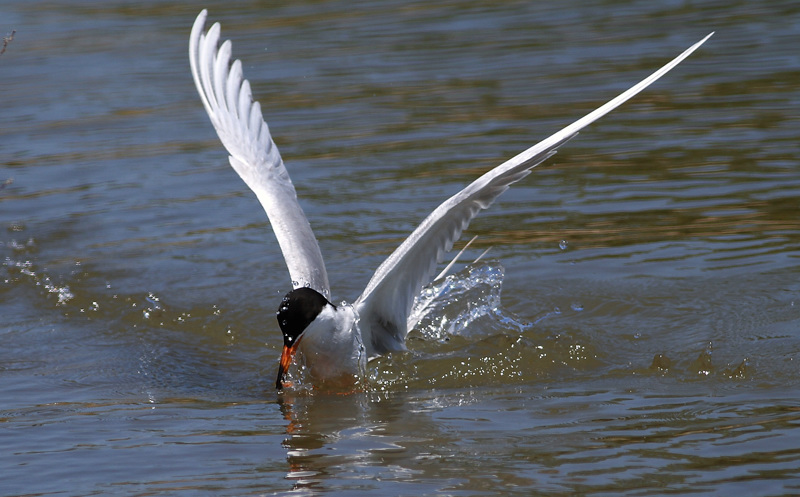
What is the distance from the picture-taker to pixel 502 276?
284 inches

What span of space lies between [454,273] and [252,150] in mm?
1490

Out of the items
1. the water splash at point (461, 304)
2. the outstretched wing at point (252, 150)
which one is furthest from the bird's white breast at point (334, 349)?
the water splash at point (461, 304)

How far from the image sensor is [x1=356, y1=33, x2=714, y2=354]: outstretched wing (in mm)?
5691

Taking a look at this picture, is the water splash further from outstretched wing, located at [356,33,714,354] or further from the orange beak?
the orange beak

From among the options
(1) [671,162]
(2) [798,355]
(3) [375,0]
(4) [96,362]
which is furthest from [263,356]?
(3) [375,0]

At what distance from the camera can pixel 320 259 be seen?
6793 mm

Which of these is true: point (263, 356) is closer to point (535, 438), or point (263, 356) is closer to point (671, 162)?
point (535, 438)

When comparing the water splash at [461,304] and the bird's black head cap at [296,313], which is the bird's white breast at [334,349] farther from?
the water splash at [461,304]

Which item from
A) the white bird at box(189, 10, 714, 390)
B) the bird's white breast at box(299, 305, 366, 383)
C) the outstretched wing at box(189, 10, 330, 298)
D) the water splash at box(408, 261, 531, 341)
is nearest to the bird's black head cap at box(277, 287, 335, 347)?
the white bird at box(189, 10, 714, 390)

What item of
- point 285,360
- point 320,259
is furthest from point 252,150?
point 285,360

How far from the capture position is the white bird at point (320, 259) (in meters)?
5.74

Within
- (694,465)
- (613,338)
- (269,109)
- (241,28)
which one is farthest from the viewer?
(241,28)

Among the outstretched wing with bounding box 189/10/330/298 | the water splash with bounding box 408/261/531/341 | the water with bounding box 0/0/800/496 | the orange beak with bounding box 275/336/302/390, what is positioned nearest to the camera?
the water with bounding box 0/0/800/496

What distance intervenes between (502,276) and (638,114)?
4354 millimetres
